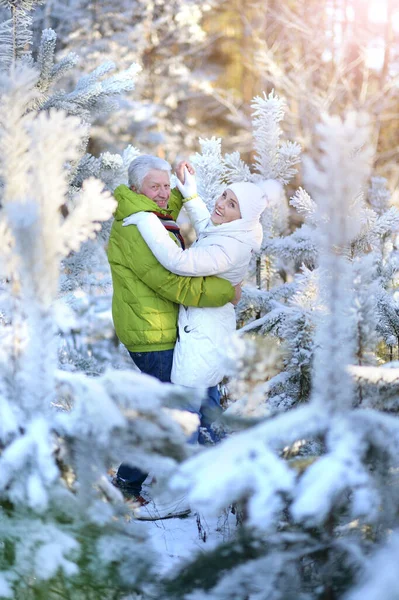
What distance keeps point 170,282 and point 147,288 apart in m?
0.18

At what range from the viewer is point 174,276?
2.83 metres

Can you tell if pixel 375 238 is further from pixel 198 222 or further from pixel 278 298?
pixel 198 222

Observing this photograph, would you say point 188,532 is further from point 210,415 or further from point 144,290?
point 210,415

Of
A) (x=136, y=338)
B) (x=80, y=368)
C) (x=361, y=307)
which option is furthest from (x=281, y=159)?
(x=361, y=307)

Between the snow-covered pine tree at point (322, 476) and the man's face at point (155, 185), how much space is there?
1752 millimetres

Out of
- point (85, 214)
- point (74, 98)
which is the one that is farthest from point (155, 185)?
point (85, 214)

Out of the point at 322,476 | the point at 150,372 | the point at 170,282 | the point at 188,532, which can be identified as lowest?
the point at 188,532

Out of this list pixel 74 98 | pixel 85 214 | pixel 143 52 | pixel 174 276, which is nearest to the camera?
pixel 85 214

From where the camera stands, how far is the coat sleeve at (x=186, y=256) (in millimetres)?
2711

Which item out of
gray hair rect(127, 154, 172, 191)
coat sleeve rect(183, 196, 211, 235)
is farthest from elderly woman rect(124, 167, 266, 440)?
gray hair rect(127, 154, 172, 191)

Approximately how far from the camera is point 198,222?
3.12m

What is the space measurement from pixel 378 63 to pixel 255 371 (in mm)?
11198

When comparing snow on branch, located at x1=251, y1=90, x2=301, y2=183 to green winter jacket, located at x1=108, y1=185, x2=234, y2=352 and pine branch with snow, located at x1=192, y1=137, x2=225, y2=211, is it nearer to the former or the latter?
pine branch with snow, located at x1=192, y1=137, x2=225, y2=211

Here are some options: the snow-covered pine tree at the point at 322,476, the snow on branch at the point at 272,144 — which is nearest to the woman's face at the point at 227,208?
the snow on branch at the point at 272,144
